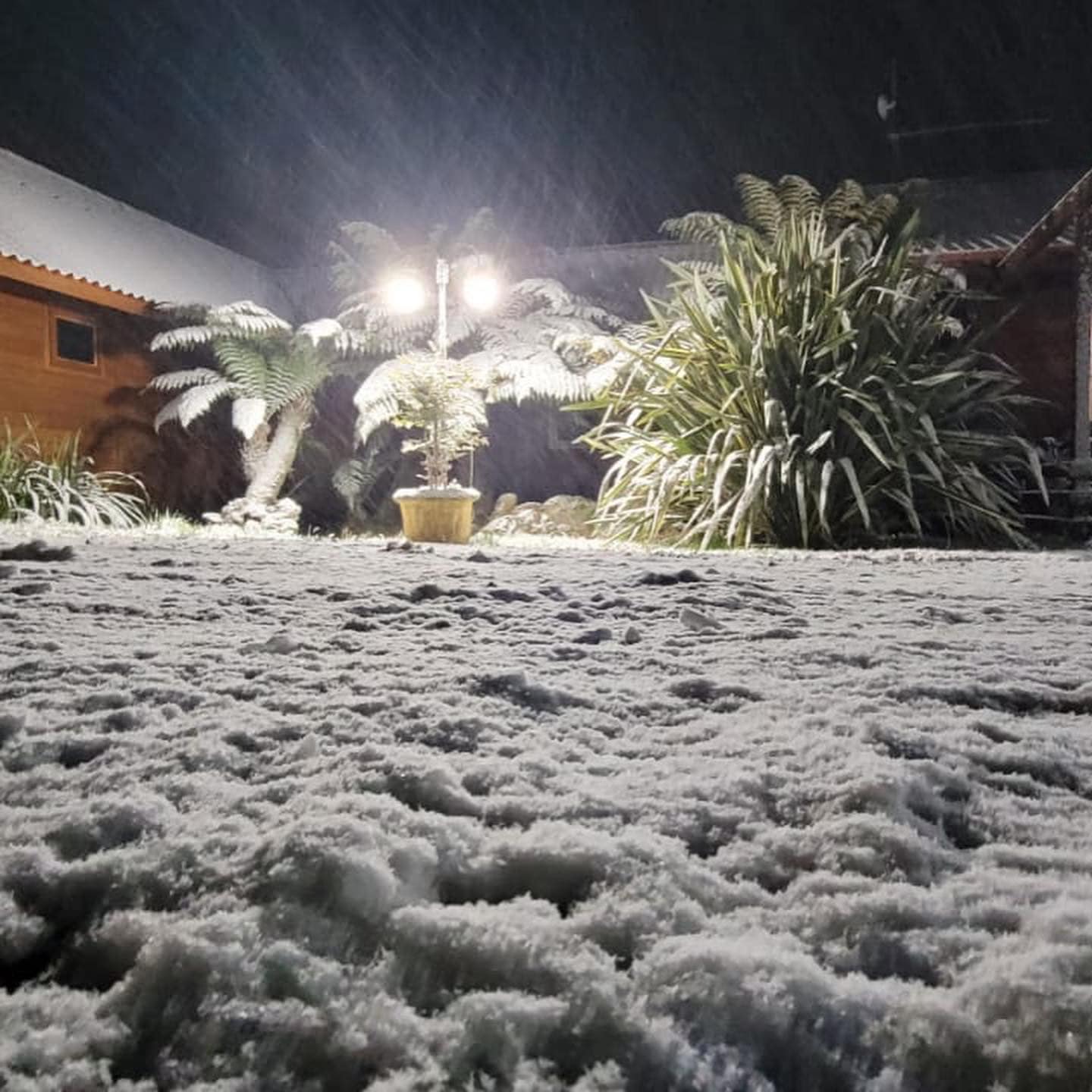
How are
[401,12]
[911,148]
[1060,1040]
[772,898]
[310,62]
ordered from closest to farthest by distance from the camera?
[1060,1040], [772,898], [401,12], [310,62], [911,148]

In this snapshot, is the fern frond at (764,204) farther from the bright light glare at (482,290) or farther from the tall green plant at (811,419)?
the bright light glare at (482,290)

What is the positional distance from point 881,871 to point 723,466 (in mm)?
3567

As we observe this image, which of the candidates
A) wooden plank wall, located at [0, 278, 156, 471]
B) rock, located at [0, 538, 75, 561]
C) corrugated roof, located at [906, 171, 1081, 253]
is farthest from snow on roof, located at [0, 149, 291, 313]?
corrugated roof, located at [906, 171, 1081, 253]

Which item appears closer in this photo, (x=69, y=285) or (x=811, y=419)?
(x=811, y=419)

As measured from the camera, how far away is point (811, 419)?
164 inches

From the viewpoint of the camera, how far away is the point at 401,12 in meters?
6.96

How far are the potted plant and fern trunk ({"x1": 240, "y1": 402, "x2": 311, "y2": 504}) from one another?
204 centimetres

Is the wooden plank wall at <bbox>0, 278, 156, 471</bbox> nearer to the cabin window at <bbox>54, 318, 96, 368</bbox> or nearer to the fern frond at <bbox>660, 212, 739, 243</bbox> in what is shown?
the cabin window at <bbox>54, 318, 96, 368</bbox>

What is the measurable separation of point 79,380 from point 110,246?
1521 mm

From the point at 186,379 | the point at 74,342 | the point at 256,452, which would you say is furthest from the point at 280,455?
the point at 74,342

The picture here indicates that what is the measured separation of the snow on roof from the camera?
6.94 meters

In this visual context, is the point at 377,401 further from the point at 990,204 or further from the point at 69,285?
the point at 990,204

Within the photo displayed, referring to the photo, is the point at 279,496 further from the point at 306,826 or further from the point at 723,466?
the point at 306,826

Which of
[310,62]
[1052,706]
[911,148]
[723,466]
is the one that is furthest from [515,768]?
[911,148]
